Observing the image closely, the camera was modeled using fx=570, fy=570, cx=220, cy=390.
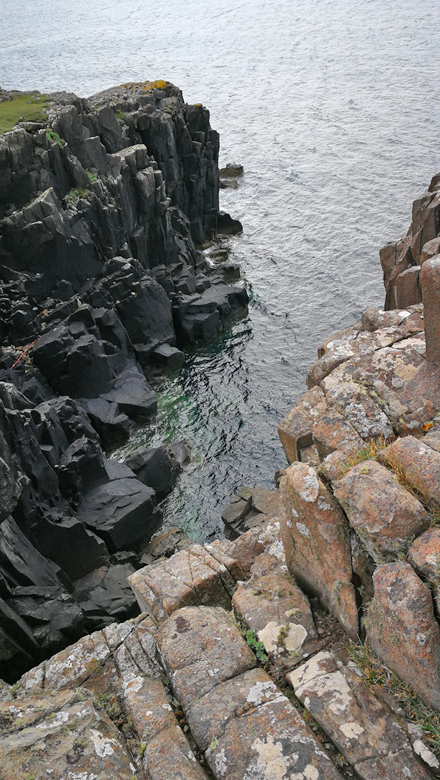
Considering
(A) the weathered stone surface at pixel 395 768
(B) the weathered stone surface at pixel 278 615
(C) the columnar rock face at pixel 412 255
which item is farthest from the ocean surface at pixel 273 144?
(A) the weathered stone surface at pixel 395 768

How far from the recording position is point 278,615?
1139 cm

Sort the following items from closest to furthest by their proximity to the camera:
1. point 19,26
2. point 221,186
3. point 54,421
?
point 54,421
point 221,186
point 19,26

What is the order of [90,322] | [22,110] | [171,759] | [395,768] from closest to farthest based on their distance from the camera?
[395,768], [171,759], [90,322], [22,110]

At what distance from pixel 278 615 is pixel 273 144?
2897 inches

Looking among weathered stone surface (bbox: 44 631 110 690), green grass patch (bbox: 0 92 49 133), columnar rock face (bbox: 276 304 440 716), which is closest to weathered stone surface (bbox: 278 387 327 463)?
columnar rock face (bbox: 276 304 440 716)

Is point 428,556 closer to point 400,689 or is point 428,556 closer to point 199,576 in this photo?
point 400,689

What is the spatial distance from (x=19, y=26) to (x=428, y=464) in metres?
166

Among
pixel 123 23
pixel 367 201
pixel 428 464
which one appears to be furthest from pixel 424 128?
pixel 123 23

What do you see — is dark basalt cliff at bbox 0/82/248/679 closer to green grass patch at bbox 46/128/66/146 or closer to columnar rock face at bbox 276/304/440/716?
green grass patch at bbox 46/128/66/146

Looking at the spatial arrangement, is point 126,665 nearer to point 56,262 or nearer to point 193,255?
point 56,262

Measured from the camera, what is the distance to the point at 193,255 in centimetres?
4831

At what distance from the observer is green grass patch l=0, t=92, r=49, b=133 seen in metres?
38.2

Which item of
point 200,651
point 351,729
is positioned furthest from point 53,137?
point 351,729

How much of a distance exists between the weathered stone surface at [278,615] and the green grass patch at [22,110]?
113ft
